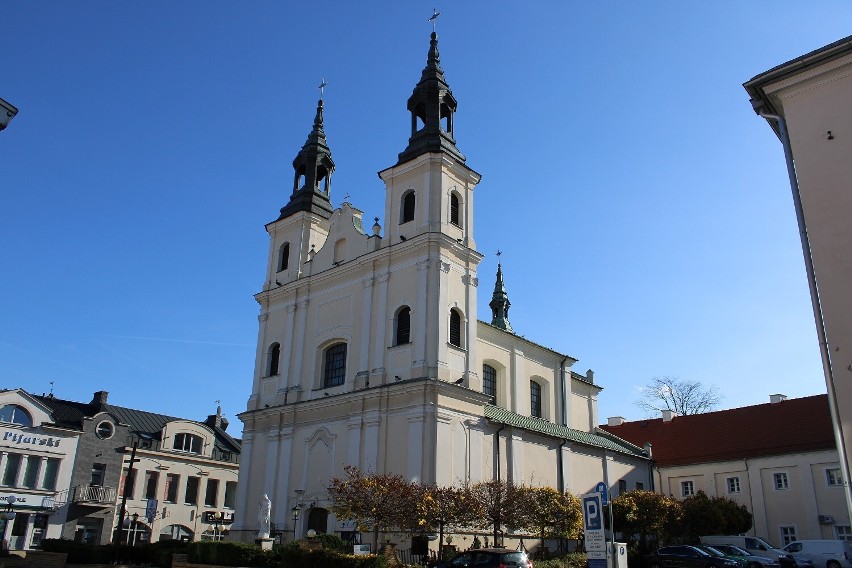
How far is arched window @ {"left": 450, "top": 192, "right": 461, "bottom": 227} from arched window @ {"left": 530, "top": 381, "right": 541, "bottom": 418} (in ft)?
32.5

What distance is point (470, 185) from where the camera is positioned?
33375 mm

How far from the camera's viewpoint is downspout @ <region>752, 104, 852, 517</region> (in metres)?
12.2

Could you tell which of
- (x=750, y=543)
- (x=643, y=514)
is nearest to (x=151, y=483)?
(x=643, y=514)

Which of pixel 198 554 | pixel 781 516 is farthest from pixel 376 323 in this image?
pixel 781 516

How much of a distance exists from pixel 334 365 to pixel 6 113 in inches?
976

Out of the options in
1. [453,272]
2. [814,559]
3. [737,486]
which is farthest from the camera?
[737,486]

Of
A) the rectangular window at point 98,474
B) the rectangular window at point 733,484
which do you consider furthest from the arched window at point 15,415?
the rectangular window at point 733,484

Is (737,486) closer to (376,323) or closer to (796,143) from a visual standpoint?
(376,323)

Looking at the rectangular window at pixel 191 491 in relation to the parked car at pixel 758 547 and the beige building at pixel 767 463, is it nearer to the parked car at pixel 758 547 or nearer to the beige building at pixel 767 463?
the beige building at pixel 767 463

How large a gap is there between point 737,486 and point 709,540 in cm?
700

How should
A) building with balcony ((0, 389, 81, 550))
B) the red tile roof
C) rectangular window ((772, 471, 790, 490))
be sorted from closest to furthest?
building with balcony ((0, 389, 81, 550)) → rectangular window ((772, 471, 790, 490)) → the red tile roof

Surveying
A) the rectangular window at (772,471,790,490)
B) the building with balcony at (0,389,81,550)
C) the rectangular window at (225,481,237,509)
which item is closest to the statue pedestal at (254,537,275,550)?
the building with balcony at (0,389,81,550)

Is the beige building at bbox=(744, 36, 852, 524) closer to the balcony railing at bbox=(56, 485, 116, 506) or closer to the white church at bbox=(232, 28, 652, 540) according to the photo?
the white church at bbox=(232, 28, 652, 540)

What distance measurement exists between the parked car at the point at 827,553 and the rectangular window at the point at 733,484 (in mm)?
9308
